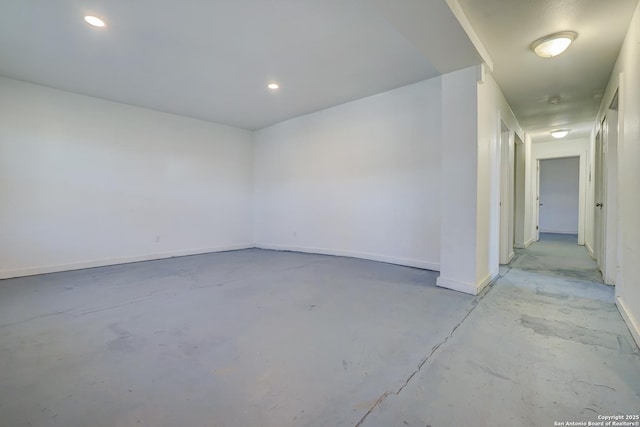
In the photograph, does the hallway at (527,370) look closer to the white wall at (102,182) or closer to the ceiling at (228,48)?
the ceiling at (228,48)

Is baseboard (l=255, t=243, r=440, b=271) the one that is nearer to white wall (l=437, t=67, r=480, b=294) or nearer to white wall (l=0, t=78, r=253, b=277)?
white wall (l=437, t=67, r=480, b=294)

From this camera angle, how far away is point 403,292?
10.4 feet

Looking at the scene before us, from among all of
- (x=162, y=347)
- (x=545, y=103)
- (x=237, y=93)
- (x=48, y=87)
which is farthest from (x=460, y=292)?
(x=48, y=87)

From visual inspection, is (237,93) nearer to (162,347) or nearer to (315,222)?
(315,222)

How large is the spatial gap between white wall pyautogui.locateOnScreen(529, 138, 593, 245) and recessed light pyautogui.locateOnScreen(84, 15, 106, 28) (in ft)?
26.9

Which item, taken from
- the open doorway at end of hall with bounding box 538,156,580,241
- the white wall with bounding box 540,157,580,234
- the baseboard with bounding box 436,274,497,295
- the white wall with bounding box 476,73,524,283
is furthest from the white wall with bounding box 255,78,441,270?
the white wall with bounding box 540,157,580,234

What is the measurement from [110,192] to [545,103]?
7.34 m

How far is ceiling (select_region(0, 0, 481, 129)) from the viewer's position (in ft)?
8.20

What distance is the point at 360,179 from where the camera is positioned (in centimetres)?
502

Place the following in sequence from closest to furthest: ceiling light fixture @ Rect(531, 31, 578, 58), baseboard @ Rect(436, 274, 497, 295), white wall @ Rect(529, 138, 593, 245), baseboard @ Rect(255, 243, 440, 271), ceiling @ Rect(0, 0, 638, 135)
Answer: ceiling @ Rect(0, 0, 638, 135) < ceiling light fixture @ Rect(531, 31, 578, 58) < baseboard @ Rect(436, 274, 497, 295) < baseboard @ Rect(255, 243, 440, 271) < white wall @ Rect(529, 138, 593, 245)

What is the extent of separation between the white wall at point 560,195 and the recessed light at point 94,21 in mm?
11356

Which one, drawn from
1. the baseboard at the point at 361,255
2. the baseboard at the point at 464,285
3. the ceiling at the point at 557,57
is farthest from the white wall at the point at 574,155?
the baseboard at the point at 464,285

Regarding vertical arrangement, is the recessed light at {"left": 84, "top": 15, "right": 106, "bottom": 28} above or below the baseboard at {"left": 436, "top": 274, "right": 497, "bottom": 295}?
above

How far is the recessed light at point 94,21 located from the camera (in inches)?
→ 105
